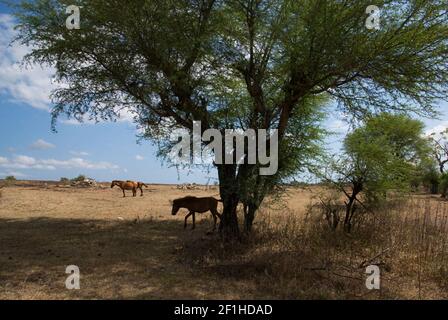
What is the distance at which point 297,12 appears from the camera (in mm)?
9398

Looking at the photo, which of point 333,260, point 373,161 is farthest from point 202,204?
point 373,161

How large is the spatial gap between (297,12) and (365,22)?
1632 millimetres

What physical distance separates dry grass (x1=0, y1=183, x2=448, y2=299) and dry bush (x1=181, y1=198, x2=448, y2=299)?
0.02 m

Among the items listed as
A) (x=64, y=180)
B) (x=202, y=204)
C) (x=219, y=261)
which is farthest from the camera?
(x=64, y=180)

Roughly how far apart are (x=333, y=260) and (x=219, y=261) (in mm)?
2565

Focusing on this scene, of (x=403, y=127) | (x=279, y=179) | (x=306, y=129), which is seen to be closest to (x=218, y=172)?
(x=279, y=179)

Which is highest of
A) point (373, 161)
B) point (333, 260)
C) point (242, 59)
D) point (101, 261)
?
point (242, 59)

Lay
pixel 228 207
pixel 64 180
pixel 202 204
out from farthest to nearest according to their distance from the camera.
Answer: pixel 64 180
pixel 202 204
pixel 228 207

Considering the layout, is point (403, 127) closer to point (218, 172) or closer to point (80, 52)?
point (218, 172)

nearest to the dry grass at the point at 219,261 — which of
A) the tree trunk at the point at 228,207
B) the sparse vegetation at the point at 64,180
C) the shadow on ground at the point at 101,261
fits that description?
the shadow on ground at the point at 101,261

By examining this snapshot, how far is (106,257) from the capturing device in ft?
31.7

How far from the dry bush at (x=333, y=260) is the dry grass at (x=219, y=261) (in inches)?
0.9

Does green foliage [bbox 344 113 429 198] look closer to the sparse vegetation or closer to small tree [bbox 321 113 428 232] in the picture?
small tree [bbox 321 113 428 232]

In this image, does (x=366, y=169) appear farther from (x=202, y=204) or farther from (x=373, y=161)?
(x=202, y=204)
